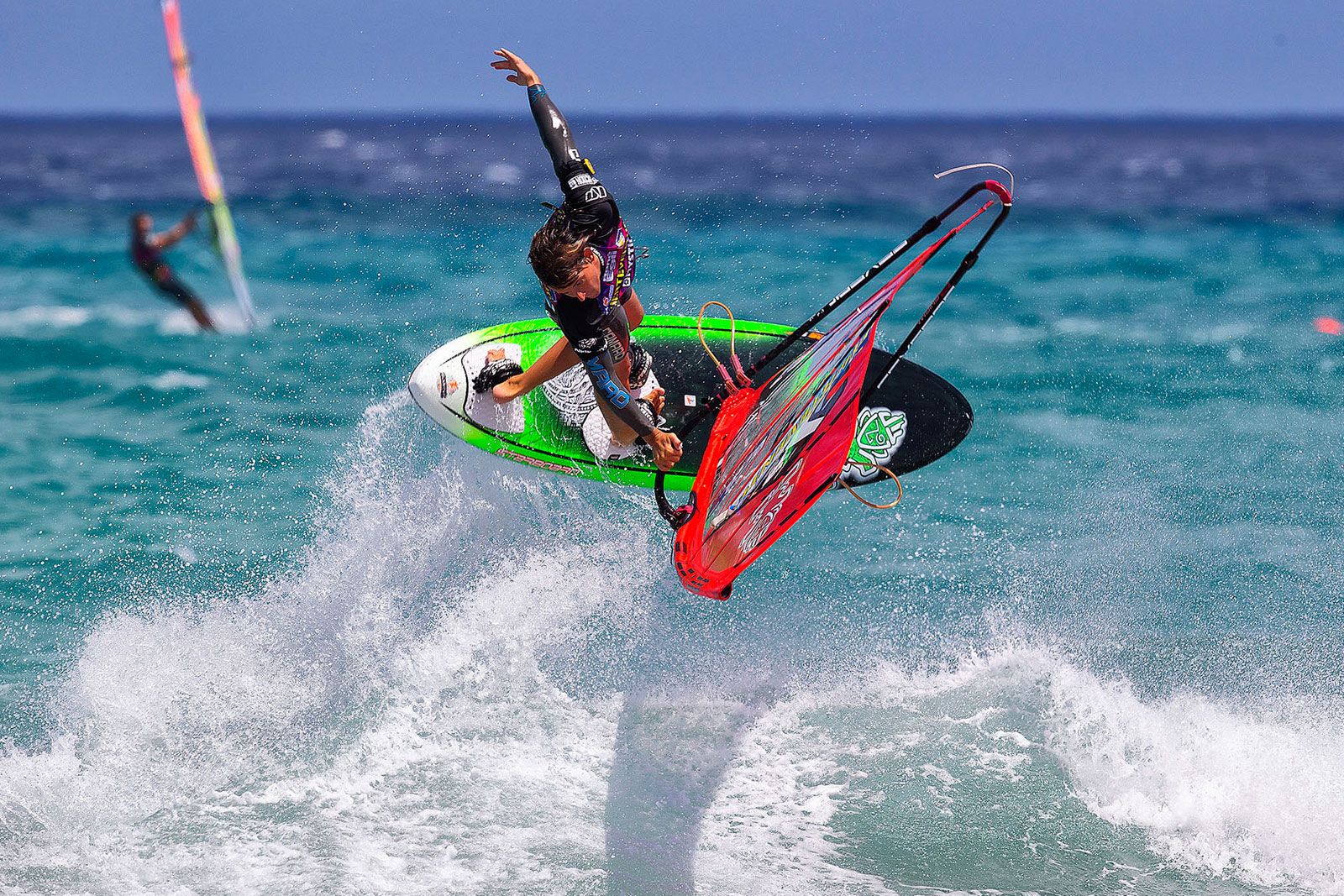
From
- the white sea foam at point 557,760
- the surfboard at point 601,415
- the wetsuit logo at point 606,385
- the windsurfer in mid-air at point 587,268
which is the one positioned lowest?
the white sea foam at point 557,760

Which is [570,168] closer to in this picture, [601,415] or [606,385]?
[606,385]

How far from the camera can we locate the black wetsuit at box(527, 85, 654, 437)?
5191 millimetres

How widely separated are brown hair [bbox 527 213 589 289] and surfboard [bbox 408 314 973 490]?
67.5 inches

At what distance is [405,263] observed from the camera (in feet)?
54.5

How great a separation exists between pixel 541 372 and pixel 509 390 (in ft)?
1.07

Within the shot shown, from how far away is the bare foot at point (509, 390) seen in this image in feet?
21.7

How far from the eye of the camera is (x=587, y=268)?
201 inches

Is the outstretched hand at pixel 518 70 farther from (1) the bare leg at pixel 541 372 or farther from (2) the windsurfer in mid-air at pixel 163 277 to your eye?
(2) the windsurfer in mid-air at pixel 163 277

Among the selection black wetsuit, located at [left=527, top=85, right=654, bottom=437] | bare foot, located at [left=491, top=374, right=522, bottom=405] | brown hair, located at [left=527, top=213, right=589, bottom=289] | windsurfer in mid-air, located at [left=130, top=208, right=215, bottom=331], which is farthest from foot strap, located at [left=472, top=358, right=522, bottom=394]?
windsurfer in mid-air, located at [left=130, top=208, right=215, bottom=331]

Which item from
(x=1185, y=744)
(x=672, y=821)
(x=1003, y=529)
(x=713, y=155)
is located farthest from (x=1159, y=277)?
(x=713, y=155)

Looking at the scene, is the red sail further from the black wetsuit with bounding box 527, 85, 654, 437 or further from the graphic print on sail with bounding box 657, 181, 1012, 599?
the black wetsuit with bounding box 527, 85, 654, 437

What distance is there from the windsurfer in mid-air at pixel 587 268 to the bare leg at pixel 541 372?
36cm

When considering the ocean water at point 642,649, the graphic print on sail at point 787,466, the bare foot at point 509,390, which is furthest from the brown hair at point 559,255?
the ocean water at point 642,649

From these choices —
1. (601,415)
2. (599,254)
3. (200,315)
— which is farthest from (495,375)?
(200,315)
